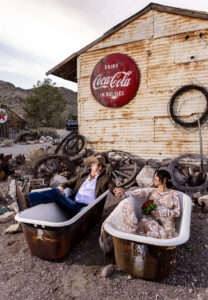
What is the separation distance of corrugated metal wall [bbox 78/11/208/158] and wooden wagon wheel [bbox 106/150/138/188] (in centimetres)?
30

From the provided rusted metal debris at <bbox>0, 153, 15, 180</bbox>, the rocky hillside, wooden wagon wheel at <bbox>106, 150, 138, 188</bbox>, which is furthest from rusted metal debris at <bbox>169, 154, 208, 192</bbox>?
the rocky hillside

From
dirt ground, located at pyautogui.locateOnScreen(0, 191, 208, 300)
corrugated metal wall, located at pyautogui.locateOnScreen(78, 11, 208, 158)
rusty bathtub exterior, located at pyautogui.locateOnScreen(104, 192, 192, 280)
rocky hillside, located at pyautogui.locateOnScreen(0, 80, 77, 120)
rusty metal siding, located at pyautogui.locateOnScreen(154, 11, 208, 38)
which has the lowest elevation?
dirt ground, located at pyautogui.locateOnScreen(0, 191, 208, 300)

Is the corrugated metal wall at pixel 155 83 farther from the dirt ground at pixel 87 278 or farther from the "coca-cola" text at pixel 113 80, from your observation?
the dirt ground at pixel 87 278

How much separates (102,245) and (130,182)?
12.1 feet

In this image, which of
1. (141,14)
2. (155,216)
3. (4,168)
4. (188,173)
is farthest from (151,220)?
(141,14)

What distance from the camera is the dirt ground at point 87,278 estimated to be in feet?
8.93

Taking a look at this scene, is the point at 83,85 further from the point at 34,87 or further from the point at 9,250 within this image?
the point at 34,87

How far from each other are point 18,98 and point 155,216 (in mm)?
35436

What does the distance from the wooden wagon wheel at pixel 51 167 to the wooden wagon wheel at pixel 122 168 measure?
149 cm

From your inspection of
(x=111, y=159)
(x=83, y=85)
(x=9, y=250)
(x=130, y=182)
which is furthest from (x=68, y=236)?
(x=83, y=85)

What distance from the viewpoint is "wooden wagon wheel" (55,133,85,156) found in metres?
8.80

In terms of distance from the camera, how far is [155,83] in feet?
24.2

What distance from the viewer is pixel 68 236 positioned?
10.6ft

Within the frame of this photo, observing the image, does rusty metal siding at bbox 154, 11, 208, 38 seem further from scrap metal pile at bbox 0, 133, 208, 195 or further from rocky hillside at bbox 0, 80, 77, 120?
rocky hillside at bbox 0, 80, 77, 120
